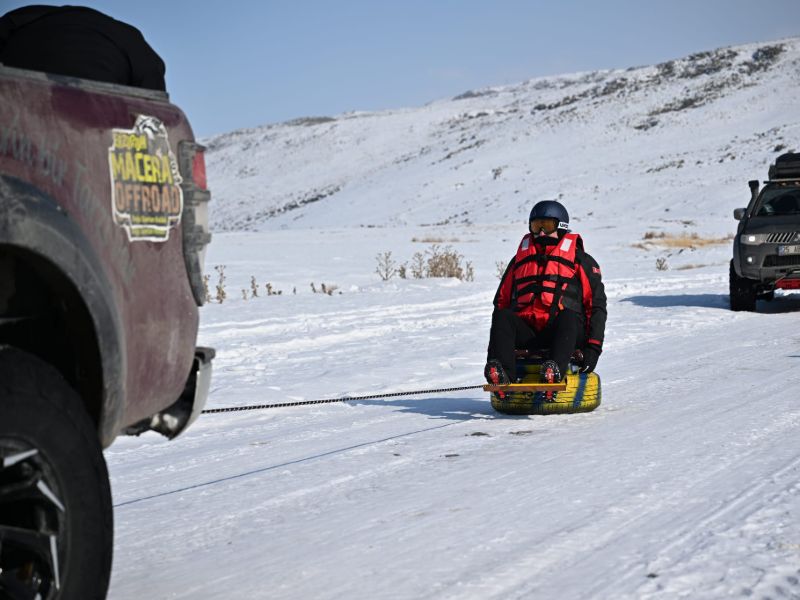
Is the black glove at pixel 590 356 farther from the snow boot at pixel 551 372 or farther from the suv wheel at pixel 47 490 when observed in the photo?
the suv wheel at pixel 47 490

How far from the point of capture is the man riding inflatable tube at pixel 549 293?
7.66 meters

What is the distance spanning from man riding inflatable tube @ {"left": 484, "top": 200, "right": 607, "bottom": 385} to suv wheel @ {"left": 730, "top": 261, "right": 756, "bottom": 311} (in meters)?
7.54

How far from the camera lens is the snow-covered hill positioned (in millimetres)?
55312

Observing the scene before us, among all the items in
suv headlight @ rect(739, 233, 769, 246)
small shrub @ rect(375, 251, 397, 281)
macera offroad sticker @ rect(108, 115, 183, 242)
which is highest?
Result: macera offroad sticker @ rect(108, 115, 183, 242)

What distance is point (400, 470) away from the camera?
596cm

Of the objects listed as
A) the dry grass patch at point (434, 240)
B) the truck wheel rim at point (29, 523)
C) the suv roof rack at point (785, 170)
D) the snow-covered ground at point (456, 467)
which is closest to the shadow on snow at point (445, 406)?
the snow-covered ground at point (456, 467)

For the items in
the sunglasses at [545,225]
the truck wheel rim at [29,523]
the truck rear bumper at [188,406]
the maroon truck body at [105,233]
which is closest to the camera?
the truck wheel rim at [29,523]

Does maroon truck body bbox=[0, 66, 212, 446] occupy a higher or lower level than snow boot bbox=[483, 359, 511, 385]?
higher

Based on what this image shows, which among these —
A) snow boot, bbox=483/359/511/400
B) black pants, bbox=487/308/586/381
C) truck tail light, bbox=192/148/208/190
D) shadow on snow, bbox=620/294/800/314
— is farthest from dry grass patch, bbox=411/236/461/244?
truck tail light, bbox=192/148/208/190

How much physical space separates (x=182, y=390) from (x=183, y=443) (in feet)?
11.7

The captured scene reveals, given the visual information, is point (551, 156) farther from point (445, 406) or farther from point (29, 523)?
point (29, 523)

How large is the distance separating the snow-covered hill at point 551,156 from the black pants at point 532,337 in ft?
121

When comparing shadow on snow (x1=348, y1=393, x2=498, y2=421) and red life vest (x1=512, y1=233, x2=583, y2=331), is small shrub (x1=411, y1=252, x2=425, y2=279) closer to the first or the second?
shadow on snow (x1=348, y1=393, x2=498, y2=421)

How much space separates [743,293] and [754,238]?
2.43 feet
